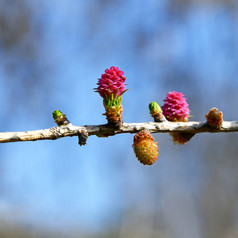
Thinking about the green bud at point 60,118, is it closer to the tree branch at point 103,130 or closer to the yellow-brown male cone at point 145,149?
the tree branch at point 103,130

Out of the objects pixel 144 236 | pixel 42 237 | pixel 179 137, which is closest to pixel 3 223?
pixel 42 237

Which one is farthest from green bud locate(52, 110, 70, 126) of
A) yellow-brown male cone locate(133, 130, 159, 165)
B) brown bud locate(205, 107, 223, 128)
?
brown bud locate(205, 107, 223, 128)

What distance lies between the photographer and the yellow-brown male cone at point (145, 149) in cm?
105

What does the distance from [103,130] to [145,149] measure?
0.15 meters

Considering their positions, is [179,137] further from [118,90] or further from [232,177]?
[232,177]

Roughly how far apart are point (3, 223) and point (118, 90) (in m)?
5.92

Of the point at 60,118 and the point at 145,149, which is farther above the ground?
the point at 60,118

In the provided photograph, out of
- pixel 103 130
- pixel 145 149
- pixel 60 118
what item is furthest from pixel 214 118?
pixel 60 118

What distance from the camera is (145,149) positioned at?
105cm

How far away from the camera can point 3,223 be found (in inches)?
247

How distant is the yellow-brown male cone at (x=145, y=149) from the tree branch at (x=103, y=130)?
57 millimetres

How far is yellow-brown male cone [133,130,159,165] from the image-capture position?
1046 mm

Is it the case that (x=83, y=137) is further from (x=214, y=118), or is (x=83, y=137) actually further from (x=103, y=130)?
(x=214, y=118)

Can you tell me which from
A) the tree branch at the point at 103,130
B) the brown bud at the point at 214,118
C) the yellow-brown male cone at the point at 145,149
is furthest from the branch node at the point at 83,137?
the brown bud at the point at 214,118
